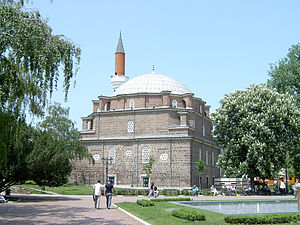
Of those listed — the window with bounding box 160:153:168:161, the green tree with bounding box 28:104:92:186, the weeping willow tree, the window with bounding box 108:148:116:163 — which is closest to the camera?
the weeping willow tree

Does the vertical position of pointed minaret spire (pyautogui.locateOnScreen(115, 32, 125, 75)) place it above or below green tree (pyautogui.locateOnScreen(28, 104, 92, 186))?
above

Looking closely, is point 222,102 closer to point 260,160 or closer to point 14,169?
point 260,160

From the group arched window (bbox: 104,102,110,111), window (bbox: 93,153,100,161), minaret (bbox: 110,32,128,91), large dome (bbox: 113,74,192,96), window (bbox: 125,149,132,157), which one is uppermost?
minaret (bbox: 110,32,128,91)

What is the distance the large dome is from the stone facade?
2.05m

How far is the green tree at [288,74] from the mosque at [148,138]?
30.9 feet

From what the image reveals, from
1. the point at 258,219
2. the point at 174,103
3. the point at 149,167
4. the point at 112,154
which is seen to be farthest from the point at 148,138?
the point at 258,219

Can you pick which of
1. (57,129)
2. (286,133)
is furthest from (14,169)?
(286,133)

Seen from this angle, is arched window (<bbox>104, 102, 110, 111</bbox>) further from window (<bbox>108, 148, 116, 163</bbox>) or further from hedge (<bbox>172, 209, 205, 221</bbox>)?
hedge (<bbox>172, 209, 205, 221</bbox>)

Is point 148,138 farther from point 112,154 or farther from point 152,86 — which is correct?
point 152,86

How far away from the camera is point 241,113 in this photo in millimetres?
30250

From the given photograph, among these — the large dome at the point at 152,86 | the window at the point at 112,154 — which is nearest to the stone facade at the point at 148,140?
the window at the point at 112,154

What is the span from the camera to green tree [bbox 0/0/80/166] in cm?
943

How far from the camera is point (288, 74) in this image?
105 feet

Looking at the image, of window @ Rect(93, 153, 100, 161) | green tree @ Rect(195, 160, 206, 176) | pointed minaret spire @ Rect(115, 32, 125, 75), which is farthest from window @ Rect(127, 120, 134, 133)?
pointed minaret spire @ Rect(115, 32, 125, 75)
